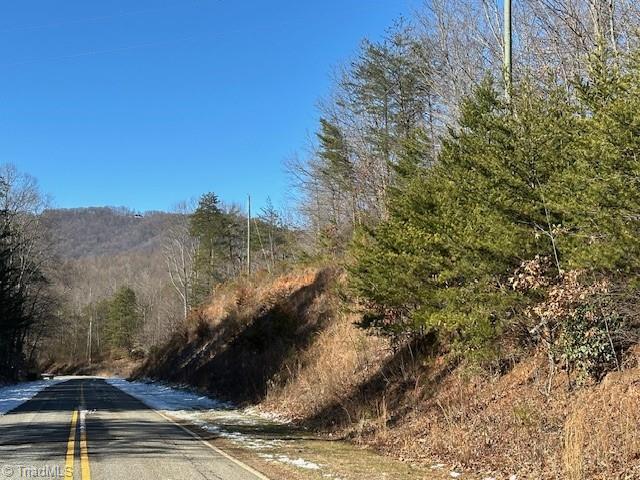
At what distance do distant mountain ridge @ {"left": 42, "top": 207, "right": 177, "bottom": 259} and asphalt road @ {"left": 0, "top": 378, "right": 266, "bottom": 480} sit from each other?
443ft

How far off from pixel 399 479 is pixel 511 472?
1.64m

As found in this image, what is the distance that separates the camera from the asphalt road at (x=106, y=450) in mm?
8922

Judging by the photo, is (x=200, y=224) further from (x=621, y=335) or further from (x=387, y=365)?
(x=621, y=335)

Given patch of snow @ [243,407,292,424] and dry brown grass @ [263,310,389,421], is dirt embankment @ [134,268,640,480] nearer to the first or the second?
dry brown grass @ [263,310,389,421]

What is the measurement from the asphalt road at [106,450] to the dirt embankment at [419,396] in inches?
144

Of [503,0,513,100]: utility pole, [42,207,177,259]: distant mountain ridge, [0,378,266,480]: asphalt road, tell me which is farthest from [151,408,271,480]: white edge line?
[42,207,177,259]: distant mountain ridge

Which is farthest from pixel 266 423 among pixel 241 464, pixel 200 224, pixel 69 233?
pixel 69 233

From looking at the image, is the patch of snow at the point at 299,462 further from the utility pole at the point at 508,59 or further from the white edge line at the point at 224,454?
the utility pole at the point at 508,59

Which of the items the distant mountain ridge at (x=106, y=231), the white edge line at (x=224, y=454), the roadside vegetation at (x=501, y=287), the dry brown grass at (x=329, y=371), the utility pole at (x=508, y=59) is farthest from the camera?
the distant mountain ridge at (x=106, y=231)

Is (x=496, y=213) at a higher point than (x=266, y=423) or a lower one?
higher

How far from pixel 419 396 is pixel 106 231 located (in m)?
182

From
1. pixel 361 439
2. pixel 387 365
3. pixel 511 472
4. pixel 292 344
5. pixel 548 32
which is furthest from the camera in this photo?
pixel 292 344

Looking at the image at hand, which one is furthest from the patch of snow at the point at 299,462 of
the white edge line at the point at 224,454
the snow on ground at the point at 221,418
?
the white edge line at the point at 224,454

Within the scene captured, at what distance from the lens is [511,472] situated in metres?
8.57
